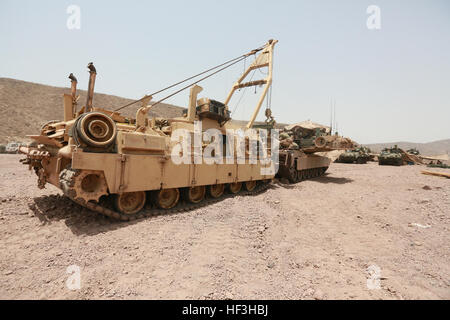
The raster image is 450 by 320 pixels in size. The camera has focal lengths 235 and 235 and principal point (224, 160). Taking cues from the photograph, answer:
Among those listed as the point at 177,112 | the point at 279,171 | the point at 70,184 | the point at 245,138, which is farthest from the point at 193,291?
the point at 177,112

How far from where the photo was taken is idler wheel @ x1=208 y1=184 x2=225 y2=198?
9.11 metres

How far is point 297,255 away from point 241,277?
1489 mm

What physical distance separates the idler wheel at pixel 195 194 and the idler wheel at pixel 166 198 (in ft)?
1.16

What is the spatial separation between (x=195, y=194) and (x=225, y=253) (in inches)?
171

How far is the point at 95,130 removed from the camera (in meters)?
5.69

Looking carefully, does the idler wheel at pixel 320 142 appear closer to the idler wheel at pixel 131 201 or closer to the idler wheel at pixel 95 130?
the idler wheel at pixel 131 201

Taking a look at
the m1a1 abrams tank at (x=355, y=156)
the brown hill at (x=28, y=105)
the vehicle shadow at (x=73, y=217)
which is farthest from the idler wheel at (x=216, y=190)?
the brown hill at (x=28, y=105)

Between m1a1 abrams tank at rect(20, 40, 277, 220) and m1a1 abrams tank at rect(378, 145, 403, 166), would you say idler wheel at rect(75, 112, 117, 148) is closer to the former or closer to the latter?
m1a1 abrams tank at rect(20, 40, 277, 220)

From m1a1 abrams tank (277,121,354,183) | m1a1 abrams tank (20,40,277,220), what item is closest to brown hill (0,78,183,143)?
m1a1 abrams tank (20,40,277,220)

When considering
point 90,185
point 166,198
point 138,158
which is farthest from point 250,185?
point 90,185

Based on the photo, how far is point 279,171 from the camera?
14.0 meters

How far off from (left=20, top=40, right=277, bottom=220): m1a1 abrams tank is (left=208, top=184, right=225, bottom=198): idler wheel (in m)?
0.04

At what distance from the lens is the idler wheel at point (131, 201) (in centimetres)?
633

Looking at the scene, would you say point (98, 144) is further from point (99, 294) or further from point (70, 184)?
point (99, 294)
